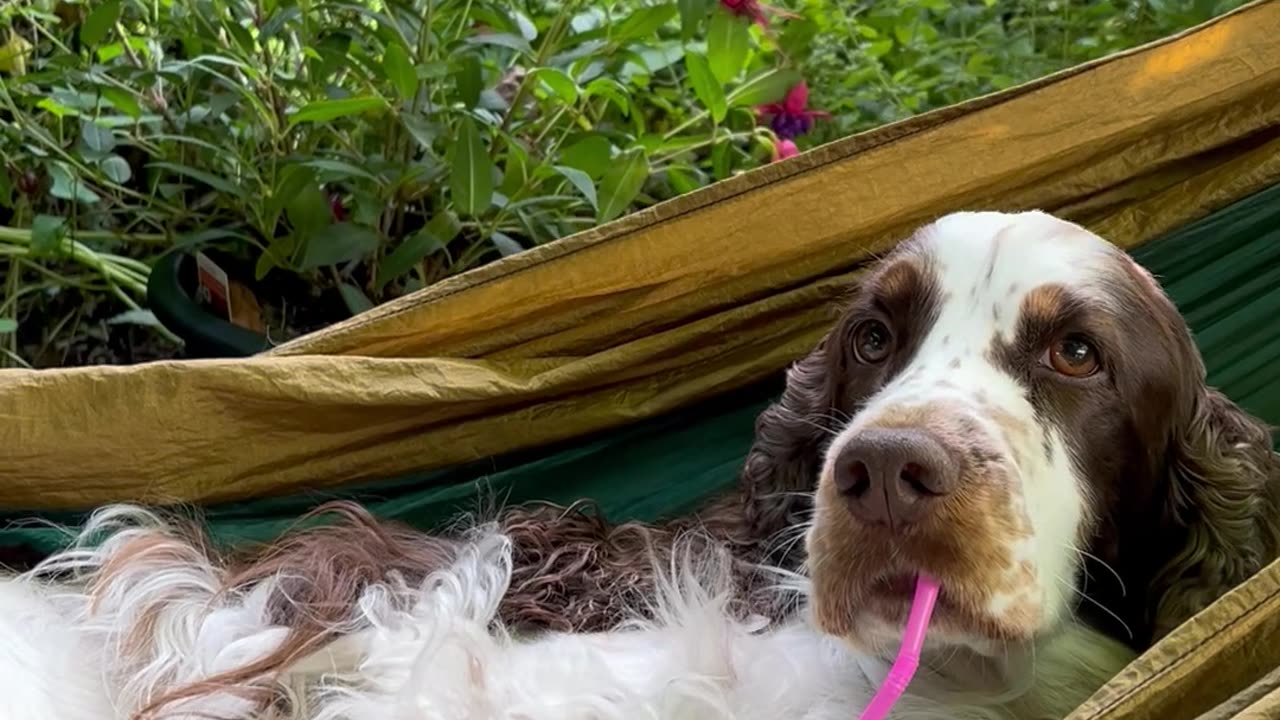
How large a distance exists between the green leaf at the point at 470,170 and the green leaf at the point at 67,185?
2.72 feet

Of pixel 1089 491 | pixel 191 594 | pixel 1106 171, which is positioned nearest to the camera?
pixel 1089 491

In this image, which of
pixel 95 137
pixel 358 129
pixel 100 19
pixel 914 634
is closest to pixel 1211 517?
pixel 914 634

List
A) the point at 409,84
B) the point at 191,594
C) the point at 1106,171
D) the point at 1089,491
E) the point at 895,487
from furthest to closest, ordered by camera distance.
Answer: the point at 409,84, the point at 1106,171, the point at 191,594, the point at 1089,491, the point at 895,487

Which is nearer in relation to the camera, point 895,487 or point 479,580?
point 895,487

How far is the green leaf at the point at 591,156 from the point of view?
2.40 m

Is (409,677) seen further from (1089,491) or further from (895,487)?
(1089,491)

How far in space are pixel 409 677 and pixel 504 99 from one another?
4.41ft

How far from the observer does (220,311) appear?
2494 millimetres

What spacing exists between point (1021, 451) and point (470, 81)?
1.34 metres

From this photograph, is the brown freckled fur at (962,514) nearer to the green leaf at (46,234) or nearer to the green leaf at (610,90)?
the green leaf at (610,90)

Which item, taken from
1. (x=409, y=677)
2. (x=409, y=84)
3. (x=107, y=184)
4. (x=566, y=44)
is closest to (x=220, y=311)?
(x=107, y=184)

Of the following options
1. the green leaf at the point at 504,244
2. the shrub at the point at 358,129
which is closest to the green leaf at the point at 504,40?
the shrub at the point at 358,129

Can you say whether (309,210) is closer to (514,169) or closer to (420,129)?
(420,129)

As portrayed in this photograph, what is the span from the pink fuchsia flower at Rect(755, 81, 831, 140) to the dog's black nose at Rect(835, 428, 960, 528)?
1.61 meters
